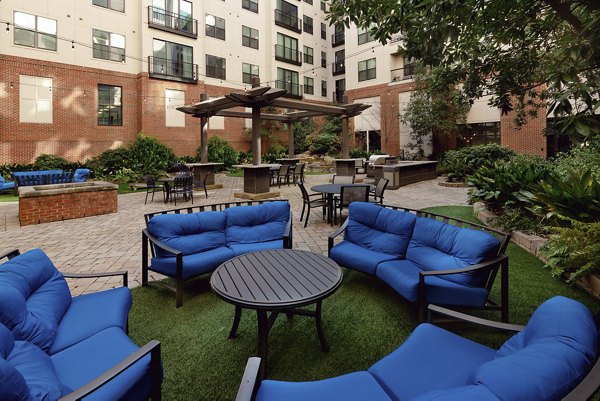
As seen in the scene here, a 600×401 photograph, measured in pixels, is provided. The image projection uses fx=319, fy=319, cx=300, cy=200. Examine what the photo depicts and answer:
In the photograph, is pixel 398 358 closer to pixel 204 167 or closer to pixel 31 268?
pixel 31 268

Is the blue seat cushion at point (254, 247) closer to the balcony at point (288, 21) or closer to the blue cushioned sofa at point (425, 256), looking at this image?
the blue cushioned sofa at point (425, 256)

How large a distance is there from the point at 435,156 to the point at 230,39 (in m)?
16.8

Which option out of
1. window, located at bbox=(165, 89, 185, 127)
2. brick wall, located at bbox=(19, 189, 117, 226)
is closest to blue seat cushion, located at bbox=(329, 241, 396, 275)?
brick wall, located at bbox=(19, 189, 117, 226)

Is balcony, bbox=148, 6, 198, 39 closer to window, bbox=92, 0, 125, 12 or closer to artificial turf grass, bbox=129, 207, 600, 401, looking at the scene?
window, bbox=92, 0, 125, 12

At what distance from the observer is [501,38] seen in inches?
192

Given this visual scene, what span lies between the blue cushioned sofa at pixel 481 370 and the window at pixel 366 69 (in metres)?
26.2

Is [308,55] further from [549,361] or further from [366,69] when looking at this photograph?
[549,361]

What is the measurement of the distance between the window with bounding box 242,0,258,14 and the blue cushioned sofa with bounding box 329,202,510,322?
25176mm

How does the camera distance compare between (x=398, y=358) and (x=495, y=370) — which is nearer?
(x=495, y=370)

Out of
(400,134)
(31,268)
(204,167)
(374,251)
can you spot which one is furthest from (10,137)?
(400,134)

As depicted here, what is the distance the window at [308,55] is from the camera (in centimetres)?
2891

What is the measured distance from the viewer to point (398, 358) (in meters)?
1.85

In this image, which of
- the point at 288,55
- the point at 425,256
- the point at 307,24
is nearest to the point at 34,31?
the point at 288,55

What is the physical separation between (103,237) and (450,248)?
6.08m
